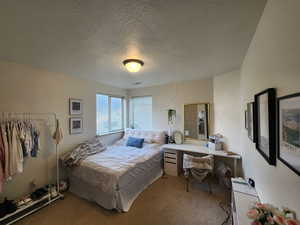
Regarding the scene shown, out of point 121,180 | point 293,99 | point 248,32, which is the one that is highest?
point 248,32

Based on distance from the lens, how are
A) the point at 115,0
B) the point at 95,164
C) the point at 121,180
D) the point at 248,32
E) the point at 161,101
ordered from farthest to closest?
the point at 161,101 → the point at 95,164 → the point at 121,180 → the point at 248,32 → the point at 115,0

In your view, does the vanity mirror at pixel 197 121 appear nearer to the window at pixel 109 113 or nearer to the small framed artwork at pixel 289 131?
the window at pixel 109 113

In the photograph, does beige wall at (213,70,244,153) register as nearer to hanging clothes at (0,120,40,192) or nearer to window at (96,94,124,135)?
window at (96,94,124,135)

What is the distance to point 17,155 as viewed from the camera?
189cm

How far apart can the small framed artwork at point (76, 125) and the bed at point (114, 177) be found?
0.79 meters

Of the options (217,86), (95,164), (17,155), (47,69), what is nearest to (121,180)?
(95,164)

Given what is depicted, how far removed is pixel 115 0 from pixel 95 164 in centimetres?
238

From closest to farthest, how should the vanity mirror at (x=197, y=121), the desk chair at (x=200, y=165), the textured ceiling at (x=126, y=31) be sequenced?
1. the textured ceiling at (x=126, y=31)
2. the desk chair at (x=200, y=165)
3. the vanity mirror at (x=197, y=121)

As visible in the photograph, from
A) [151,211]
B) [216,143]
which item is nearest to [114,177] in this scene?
[151,211]

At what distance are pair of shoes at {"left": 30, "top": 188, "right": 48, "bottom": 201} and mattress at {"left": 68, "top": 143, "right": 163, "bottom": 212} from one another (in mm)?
439

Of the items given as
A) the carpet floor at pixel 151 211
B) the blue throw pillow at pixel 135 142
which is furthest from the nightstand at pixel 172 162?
the blue throw pillow at pixel 135 142

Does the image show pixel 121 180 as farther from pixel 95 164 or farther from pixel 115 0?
pixel 115 0

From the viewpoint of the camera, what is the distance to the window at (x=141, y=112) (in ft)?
14.3

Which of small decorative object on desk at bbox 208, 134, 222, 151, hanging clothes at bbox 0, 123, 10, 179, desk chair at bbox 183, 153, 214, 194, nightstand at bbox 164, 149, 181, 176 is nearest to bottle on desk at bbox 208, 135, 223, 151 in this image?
small decorative object on desk at bbox 208, 134, 222, 151
